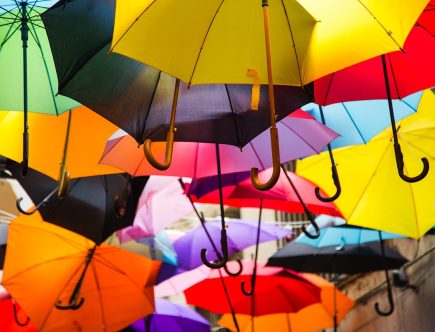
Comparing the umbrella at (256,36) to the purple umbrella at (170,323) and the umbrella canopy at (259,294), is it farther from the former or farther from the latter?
the purple umbrella at (170,323)

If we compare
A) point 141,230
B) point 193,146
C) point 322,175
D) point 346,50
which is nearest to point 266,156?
point 193,146

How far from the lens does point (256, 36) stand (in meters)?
3.58

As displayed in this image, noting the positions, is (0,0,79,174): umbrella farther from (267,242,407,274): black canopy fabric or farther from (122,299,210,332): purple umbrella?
(122,299,210,332): purple umbrella

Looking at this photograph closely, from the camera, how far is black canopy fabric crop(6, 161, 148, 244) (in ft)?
22.0

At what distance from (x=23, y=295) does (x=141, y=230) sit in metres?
1.39

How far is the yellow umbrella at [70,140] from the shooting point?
221 inches

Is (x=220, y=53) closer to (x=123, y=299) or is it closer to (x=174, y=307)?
(x=123, y=299)

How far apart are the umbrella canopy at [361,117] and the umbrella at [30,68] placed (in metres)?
2.20

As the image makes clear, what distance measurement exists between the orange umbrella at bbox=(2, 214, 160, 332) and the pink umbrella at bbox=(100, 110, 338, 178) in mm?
2472

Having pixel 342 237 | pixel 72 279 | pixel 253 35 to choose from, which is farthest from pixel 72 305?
pixel 253 35

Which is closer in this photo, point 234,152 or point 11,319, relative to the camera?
point 234,152

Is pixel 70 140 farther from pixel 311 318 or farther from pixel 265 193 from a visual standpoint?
pixel 311 318

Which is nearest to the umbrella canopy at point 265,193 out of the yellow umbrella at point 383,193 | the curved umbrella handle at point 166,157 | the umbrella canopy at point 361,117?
the yellow umbrella at point 383,193

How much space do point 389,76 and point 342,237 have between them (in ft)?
14.6
